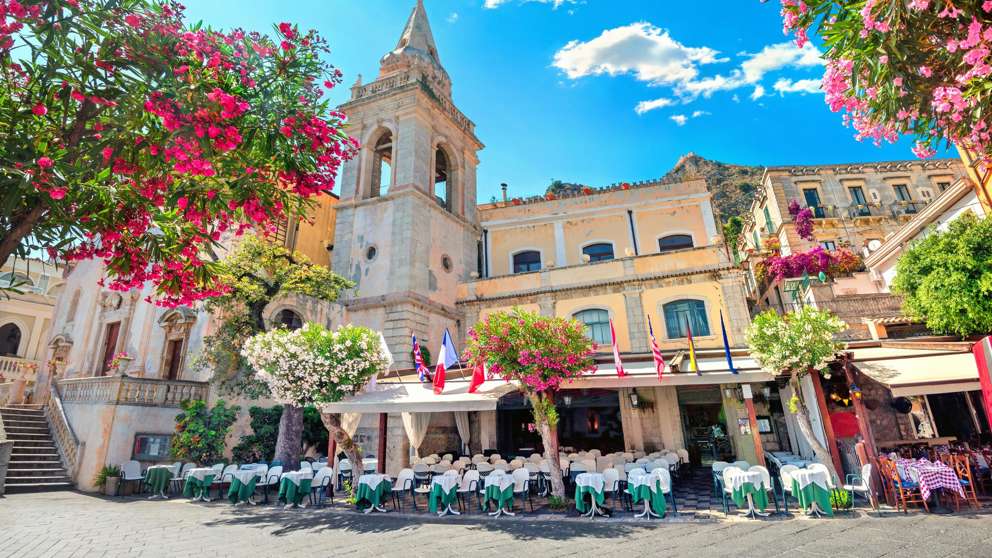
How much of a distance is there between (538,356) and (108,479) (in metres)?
12.7

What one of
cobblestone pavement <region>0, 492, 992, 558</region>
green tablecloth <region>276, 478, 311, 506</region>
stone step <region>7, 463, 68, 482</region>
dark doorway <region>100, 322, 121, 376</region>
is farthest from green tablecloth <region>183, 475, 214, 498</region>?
dark doorway <region>100, 322, 121, 376</region>

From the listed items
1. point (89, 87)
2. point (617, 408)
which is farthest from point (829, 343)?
point (89, 87)

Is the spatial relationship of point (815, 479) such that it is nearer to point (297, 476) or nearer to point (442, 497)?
point (442, 497)

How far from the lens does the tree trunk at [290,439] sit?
44.6ft

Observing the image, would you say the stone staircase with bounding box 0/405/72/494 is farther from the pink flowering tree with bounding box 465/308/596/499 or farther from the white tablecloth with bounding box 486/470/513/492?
the pink flowering tree with bounding box 465/308/596/499

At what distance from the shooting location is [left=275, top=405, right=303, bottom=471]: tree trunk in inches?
535

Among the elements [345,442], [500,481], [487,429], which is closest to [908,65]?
[500,481]

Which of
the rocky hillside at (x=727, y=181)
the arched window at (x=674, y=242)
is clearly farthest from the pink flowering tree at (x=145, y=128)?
the rocky hillside at (x=727, y=181)

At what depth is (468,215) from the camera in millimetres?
22984

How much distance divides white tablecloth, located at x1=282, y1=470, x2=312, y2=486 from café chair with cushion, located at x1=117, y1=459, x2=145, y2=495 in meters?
5.77

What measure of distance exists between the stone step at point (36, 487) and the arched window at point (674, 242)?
22.7 m

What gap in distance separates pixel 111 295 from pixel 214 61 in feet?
72.1

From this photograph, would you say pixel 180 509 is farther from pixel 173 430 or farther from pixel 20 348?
pixel 20 348

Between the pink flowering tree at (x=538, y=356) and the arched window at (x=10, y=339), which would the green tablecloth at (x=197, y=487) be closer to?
the pink flowering tree at (x=538, y=356)
